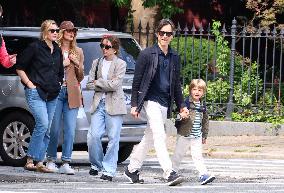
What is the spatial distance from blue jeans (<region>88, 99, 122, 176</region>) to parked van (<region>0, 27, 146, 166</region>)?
1.27m

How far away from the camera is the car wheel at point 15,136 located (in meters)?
16.3

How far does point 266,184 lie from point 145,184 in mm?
1400

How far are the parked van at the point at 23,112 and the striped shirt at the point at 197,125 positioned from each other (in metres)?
1.81

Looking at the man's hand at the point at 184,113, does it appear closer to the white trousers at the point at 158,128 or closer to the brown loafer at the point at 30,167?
the white trousers at the point at 158,128

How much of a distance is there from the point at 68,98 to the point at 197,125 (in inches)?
68.6

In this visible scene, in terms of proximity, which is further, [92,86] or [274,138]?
[274,138]

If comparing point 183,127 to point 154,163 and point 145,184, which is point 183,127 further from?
point 154,163

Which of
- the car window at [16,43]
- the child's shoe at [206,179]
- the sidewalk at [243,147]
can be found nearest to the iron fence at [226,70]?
the sidewalk at [243,147]

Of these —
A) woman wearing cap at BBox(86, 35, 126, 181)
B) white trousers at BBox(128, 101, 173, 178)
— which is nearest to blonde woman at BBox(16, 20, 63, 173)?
woman wearing cap at BBox(86, 35, 126, 181)

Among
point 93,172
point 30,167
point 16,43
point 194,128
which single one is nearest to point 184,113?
point 194,128

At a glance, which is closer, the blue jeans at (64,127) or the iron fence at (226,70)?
the blue jeans at (64,127)

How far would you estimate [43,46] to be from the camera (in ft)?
50.9

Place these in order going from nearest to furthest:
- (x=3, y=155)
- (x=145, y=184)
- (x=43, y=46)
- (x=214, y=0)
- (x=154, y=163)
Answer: (x=145, y=184) < (x=43, y=46) < (x=3, y=155) < (x=154, y=163) < (x=214, y=0)

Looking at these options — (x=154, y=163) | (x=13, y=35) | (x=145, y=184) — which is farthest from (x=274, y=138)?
(x=145, y=184)
